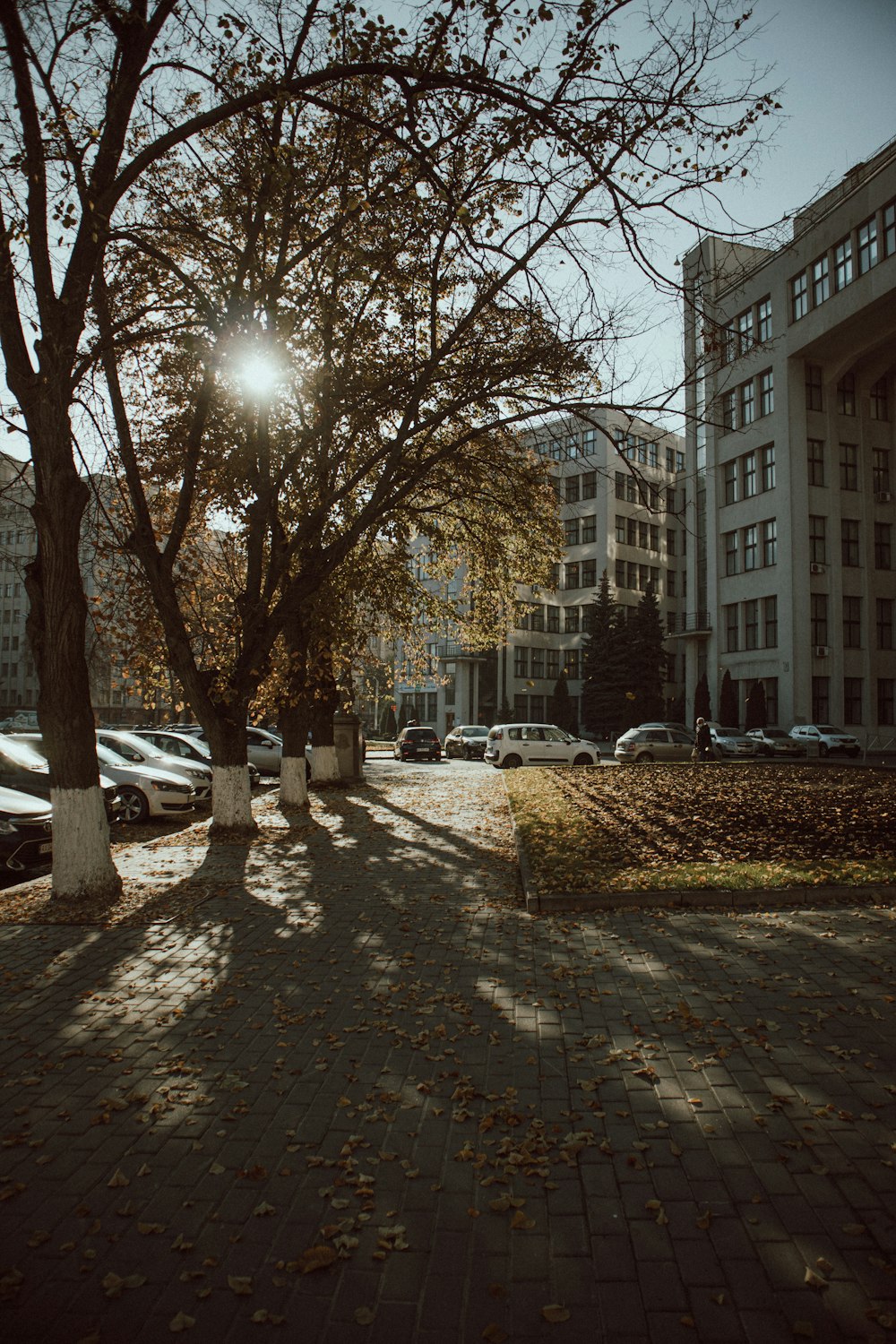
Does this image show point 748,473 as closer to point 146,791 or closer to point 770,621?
point 770,621

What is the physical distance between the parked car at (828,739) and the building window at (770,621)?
7180mm

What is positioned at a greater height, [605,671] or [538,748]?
[605,671]

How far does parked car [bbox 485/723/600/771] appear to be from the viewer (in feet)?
113

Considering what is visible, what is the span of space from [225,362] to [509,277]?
4103 millimetres

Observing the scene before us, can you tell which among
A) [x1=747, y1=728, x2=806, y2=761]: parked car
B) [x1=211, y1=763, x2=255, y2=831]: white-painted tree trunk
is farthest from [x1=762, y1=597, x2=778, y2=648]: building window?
[x1=211, y1=763, x2=255, y2=831]: white-painted tree trunk

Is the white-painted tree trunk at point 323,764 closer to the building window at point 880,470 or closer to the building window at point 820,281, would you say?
the building window at point 820,281

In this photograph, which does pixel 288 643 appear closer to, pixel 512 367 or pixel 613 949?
pixel 512 367

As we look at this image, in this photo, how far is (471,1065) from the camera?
15.4ft

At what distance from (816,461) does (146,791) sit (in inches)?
1624

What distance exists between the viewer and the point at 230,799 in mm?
13430

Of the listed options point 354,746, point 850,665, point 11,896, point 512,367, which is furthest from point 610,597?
point 11,896

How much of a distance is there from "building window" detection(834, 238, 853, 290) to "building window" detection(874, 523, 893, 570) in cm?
1280

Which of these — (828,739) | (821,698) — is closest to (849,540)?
(821,698)

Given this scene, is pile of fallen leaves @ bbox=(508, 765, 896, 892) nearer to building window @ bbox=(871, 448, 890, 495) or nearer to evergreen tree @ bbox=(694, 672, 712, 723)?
evergreen tree @ bbox=(694, 672, 712, 723)
